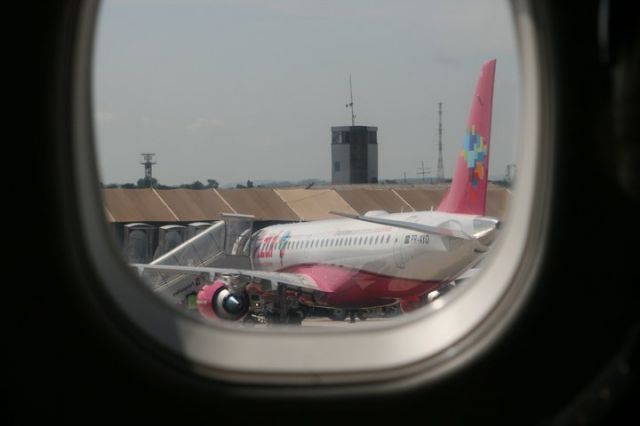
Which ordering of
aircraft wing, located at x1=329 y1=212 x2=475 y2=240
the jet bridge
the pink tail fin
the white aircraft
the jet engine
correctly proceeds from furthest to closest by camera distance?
the jet bridge
the pink tail fin
the jet engine
the white aircraft
aircraft wing, located at x1=329 y1=212 x2=475 y2=240

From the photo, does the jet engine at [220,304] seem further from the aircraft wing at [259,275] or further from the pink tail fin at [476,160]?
the pink tail fin at [476,160]

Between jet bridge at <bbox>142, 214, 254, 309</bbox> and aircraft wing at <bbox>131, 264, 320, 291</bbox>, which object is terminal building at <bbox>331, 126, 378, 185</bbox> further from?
aircraft wing at <bbox>131, 264, 320, 291</bbox>

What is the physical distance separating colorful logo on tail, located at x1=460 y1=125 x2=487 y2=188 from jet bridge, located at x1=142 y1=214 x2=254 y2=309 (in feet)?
13.6

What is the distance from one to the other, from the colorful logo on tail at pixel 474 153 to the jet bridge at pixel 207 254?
4.14 metres

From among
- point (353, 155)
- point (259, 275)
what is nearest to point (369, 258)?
point (259, 275)

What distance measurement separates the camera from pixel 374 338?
3.10 m

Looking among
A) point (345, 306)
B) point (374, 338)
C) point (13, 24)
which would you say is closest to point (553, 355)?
point (374, 338)

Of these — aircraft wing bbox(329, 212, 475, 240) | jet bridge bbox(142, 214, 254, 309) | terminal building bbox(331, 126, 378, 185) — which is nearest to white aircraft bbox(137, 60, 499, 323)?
aircraft wing bbox(329, 212, 475, 240)

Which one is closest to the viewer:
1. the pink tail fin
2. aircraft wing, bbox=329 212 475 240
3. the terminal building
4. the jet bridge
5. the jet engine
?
aircraft wing, bbox=329 212 475 240

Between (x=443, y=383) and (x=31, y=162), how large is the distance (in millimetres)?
1198

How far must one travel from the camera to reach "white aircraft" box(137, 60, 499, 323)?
15.8m

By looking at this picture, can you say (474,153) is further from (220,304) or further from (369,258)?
(220,304)

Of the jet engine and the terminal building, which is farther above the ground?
the terminal building

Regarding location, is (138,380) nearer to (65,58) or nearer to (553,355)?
(65,58)
